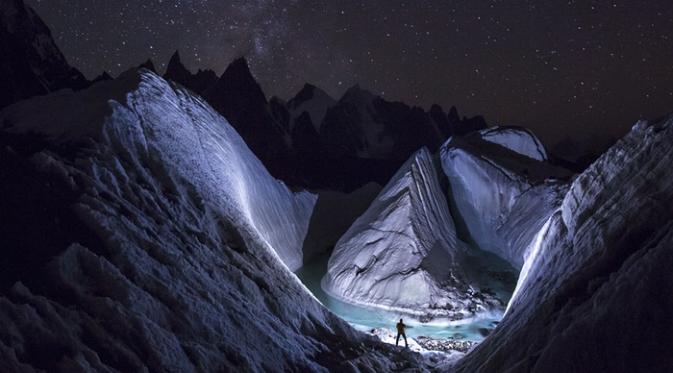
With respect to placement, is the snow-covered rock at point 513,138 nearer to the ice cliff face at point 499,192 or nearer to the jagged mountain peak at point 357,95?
the ice cliff face at point 499,192

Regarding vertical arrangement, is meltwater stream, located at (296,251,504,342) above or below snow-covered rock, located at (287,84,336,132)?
below

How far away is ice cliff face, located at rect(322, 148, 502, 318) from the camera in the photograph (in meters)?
15.3

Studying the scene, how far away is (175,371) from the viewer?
17.7 ft

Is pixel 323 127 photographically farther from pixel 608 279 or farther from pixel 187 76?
pixel 608 279

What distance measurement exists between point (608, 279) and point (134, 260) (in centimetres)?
666

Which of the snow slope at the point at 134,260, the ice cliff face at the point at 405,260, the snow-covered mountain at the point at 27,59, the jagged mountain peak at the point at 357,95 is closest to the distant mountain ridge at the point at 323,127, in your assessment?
the jagged mountain peak at the point at 357,95

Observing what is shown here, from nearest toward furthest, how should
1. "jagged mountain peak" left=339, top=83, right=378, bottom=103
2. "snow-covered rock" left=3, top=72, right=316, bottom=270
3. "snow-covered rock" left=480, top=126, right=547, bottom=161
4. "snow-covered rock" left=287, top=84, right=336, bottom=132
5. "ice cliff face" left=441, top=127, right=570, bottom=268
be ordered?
1. "snow-covered rock" left=3, top=72, right=316, bottom=270
2. "ice cliff face" left=441, top=127, right=570, bottom=268
3. "snow-covered rock" left=480, top=126, right=547, bottom=161
4. "snow-covered rock" left=287, top=84, right=336, bottom=132
5. "jagged mountain peak" left=339, top=83, right=378, bottom=103

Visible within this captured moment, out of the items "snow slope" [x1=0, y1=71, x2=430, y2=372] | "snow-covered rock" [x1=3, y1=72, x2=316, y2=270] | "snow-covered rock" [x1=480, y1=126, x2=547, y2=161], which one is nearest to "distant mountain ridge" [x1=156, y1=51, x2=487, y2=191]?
"snow-covered rock" [x1=480, y1=126, x2=547, y2=161]

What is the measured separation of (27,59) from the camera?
41969mm

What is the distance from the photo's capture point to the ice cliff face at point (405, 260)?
15.3 m

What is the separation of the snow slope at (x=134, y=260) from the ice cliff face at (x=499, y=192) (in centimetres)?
1236

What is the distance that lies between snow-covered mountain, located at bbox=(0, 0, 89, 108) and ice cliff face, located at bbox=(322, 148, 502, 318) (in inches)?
1458

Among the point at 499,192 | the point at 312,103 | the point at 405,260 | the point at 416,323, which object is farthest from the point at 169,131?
the point at 312,103

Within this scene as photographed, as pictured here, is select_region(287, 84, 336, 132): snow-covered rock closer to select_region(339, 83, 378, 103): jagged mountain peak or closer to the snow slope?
select_region(339, 83, 378, 103): jagged mountain peak
